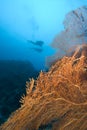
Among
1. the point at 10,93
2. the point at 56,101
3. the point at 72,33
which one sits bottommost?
the point at 56,101

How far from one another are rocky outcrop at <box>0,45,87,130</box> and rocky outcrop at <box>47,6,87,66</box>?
1.44 meters

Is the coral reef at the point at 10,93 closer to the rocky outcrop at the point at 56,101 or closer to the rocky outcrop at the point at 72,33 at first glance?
the rocky outcrop at the point at 72,33

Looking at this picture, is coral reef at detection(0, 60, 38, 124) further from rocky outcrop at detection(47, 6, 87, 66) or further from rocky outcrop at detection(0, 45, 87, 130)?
rocky outcrop at detection(0, 45, 87, 130)

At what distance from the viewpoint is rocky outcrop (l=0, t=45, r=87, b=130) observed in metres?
4.24

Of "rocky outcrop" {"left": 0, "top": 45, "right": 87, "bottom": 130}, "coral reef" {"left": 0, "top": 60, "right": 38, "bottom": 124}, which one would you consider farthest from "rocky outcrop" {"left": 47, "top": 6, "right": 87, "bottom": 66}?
"coral reef" {"left": 0, "top": 60, "right": 38, "bottom": 124}

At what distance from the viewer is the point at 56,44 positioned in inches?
255

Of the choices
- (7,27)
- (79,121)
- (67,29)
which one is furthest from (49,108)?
(7,27)

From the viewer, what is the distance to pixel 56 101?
4.43 metres

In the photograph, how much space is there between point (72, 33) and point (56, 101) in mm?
2483

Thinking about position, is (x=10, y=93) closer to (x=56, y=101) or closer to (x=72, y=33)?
(x=72, y=33)

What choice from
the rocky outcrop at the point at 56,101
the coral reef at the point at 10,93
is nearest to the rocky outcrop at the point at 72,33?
the rocky outcrop at the point at 56,101

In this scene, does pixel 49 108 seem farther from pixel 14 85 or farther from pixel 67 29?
pixel 14 85

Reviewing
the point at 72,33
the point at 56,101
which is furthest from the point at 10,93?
the point at 56,101

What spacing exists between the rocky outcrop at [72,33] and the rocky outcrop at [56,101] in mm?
1438
